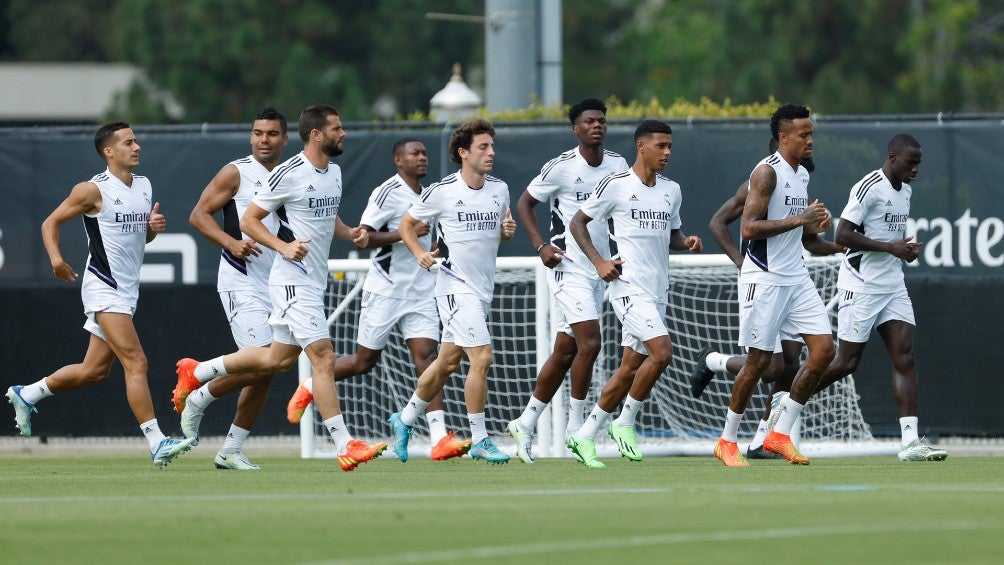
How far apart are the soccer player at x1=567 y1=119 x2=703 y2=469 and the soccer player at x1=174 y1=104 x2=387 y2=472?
5.89ft

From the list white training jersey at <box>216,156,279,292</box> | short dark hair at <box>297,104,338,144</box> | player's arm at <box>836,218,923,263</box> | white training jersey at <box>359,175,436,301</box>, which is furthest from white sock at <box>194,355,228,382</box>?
player's arm at <box>836,218,923,263</box>

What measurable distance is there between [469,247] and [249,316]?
1615 mm

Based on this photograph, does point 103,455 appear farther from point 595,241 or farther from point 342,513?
point 342,513

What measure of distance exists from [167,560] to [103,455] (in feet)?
33.5

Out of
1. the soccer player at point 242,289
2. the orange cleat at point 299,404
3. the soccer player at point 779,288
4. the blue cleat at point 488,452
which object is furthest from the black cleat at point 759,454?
the soccer player at point 242,289

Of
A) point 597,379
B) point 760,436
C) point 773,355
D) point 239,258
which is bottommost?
point 760,436

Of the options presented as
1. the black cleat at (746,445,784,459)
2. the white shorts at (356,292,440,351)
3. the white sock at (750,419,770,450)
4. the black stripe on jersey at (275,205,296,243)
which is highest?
the black stripe on jersey at (275,205,296,243)

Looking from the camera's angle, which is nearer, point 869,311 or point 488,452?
point 488,452

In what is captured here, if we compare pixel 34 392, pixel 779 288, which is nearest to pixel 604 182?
pixel 779 288

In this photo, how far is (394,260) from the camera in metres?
14.9

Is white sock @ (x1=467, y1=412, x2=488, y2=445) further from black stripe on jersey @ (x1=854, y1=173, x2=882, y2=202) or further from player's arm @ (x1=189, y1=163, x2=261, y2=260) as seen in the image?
black stripe on jersey @ (x1=854, y1=173, x2=882, y2=202)

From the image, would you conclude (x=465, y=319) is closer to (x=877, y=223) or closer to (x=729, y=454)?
(x=729, y=454)

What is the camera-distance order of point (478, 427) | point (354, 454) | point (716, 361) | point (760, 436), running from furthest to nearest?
point (716, 361), point (760, 436), point (478, 427), point (354, 454)

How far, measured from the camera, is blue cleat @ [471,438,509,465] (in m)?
13.6
